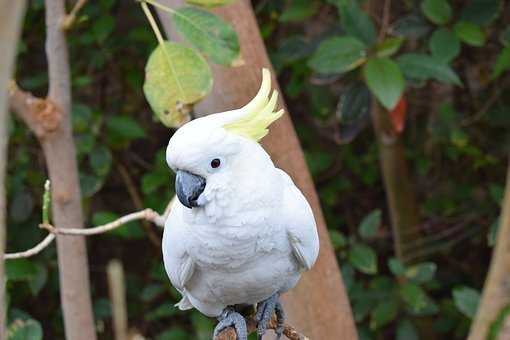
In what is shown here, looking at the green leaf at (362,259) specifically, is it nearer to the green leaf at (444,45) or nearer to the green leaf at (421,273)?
the green leaf at (421,273)

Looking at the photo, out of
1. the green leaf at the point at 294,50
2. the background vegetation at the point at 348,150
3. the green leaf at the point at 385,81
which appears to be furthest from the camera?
the green leaf at the point at 294,50

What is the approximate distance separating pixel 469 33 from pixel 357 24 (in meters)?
0.23

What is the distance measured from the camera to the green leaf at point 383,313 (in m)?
1.83

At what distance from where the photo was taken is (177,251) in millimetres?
933

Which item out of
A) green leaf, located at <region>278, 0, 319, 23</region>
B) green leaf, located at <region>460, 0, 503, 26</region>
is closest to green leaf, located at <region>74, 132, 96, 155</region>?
green leaf, located at <region>278, 0, 319, 23</region>

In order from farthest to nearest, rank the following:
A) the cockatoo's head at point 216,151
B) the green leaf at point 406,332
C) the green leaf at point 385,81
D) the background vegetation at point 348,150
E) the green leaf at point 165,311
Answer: the green leaf at point 165,311
the green leaf at point 406,332
the background vegetation at point 348,150
the green leaf at point 385,81
the cockatoo's head at point 216,151

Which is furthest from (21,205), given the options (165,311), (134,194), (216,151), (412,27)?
(216,151)

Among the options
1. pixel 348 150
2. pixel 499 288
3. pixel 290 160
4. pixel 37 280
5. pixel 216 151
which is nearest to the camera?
pixel 499 288

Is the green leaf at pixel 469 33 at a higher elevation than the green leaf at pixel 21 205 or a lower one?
higher

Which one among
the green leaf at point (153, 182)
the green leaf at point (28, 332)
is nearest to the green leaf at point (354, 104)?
the green leaf at point (153, 182)

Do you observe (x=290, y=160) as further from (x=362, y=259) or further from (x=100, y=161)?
(x=100, y=161)

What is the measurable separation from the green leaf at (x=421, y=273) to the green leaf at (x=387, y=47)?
0.49 metres

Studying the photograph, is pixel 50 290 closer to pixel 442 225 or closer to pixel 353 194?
pixel 353 194

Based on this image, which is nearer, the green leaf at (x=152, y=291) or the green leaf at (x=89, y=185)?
the green leaf at (x=89, y=185)
